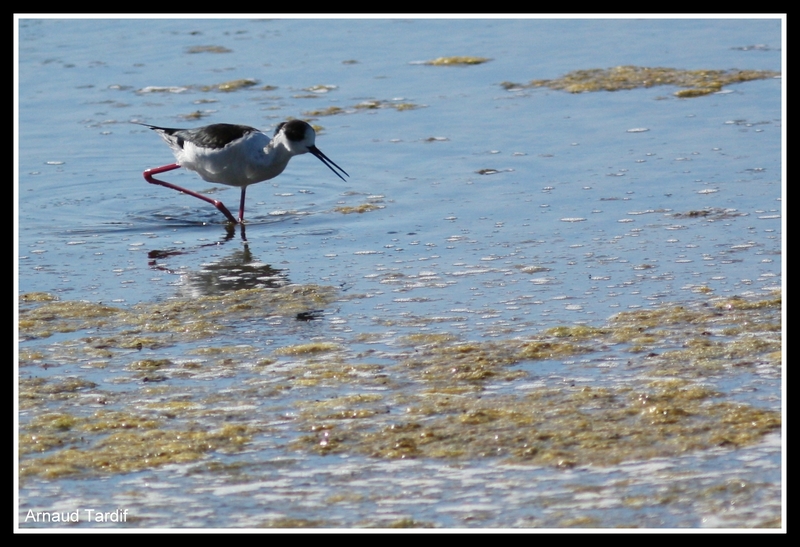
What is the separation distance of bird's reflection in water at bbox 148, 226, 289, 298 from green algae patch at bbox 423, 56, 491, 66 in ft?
19.2

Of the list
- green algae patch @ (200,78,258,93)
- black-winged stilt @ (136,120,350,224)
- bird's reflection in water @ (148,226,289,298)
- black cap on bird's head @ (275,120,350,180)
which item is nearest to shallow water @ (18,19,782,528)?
bird's reflection in water @ (148,226,289,298)

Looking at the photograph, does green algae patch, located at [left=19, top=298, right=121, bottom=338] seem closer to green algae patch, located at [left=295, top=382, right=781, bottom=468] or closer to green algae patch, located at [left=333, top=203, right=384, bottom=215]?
green algae patch, located at [left=295, top=382, right=781, bottom=468]

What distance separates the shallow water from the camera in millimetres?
4574

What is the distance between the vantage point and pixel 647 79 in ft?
41.6

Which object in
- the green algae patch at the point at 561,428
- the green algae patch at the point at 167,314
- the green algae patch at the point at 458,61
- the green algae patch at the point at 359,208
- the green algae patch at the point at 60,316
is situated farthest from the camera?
the green algae patch at the point at 458,61

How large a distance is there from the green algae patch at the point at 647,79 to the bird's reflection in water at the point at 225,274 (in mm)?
5165

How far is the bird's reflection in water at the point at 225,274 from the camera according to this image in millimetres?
7523

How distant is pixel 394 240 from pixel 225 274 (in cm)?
124

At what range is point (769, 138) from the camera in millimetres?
10438

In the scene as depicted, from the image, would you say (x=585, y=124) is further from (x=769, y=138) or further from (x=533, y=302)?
(x=533, y=302)

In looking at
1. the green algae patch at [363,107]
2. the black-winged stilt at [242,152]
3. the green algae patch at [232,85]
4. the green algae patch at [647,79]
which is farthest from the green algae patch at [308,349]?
the green algae patch at [232,85]

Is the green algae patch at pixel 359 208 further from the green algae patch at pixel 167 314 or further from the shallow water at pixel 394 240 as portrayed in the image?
the green algae patch at pixel 167 314

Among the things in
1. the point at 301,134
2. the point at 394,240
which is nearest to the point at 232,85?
the point at 301,134

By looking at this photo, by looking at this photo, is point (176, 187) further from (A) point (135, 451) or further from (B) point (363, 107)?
(A) point (135, 451)
